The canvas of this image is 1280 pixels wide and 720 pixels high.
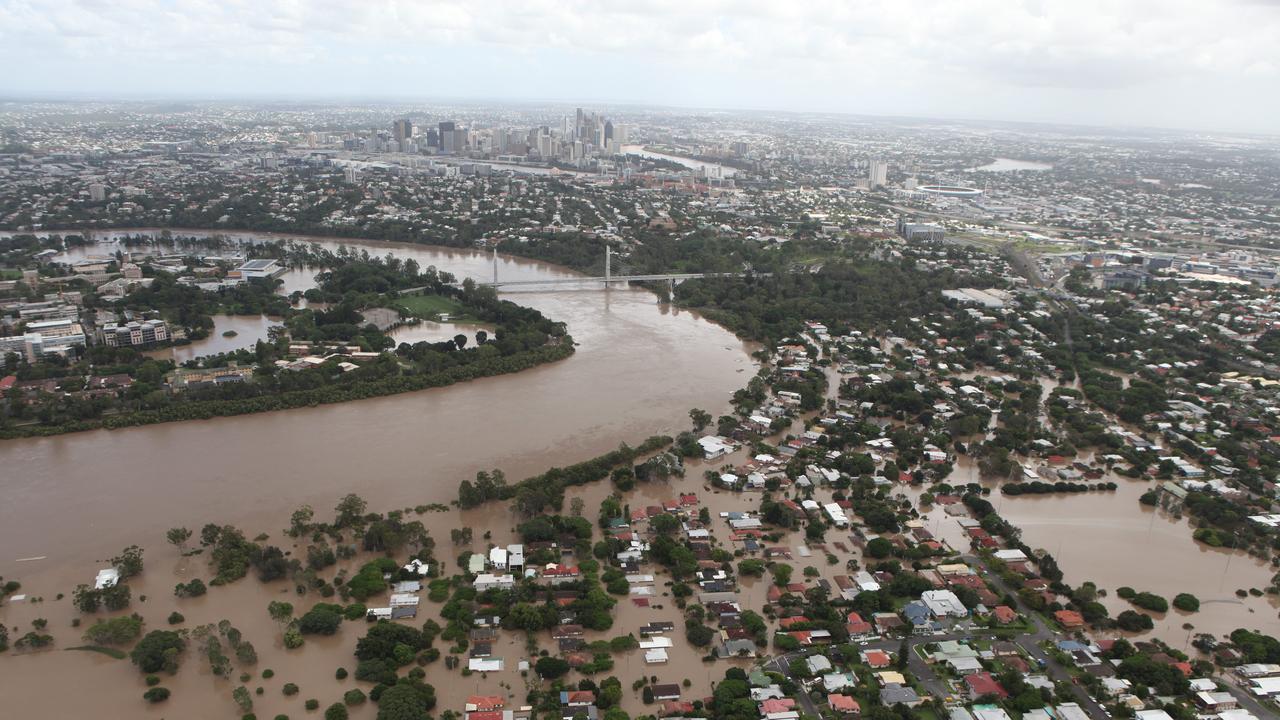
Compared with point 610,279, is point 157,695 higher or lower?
lower

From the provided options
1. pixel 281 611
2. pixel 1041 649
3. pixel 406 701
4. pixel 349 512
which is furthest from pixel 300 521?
pixel 1041 649

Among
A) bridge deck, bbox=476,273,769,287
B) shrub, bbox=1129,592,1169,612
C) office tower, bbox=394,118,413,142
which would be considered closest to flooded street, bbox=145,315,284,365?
bridge deck, bbox=476,273,769,287

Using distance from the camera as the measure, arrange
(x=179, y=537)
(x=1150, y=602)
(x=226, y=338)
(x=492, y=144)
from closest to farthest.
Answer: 1. (x=1150, y=602)
2. (x=179, y=537)
3. (x=226, y=338)
4. (x=492, y=144)

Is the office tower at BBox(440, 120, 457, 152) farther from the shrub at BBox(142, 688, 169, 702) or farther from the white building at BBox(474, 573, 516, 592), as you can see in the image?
the shrub at BBox(142, 688, 169, 702)

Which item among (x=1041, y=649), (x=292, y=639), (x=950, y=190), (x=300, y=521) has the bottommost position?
(x=292, y=639)

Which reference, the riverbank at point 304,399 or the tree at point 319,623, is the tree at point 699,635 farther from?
the riverbank at point 304,399

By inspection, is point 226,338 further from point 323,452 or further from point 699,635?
point 699,635

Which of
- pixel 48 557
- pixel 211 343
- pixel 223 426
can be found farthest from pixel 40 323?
pixel 48 557
